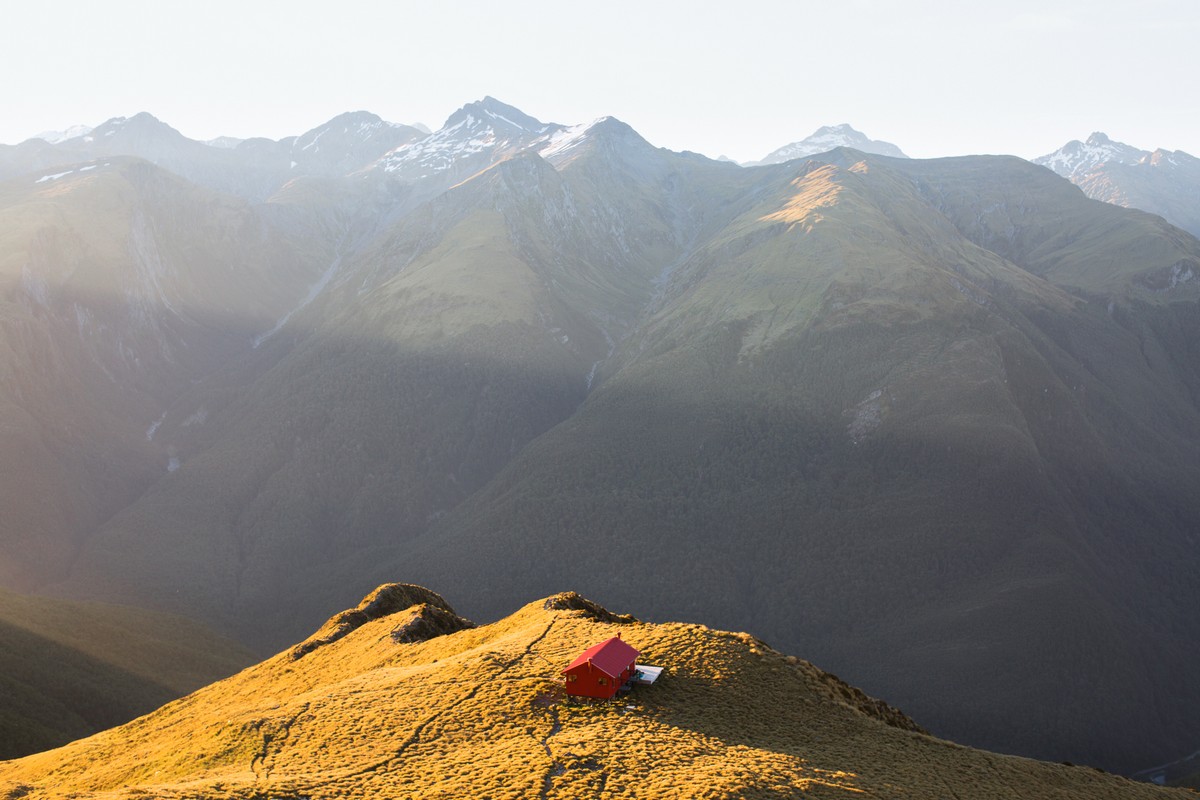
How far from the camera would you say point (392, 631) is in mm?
87812

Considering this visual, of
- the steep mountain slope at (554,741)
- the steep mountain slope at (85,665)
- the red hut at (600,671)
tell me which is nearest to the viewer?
the steep mountain slope at (554,741)

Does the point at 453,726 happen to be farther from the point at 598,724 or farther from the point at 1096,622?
the point at 1096,622

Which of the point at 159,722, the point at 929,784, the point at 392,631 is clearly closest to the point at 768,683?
the point at 929,784

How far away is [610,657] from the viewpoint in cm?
5806

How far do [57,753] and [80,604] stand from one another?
109437mm

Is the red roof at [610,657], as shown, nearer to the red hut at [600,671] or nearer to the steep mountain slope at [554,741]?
the red hut at [600,671]

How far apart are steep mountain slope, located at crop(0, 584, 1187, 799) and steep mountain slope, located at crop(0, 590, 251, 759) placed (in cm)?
4587

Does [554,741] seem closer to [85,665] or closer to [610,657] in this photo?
[610,657]

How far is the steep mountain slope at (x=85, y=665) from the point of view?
116562mm

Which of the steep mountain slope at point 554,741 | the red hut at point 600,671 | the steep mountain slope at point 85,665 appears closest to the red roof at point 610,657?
the red hut at point 600,671

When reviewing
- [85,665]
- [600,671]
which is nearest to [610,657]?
[600,671]

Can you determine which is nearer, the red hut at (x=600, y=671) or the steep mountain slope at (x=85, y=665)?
the red hut at (x=600, y=671)

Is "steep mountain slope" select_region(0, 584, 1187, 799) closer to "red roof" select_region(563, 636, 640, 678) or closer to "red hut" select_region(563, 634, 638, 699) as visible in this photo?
"red hut" select_region(563, 634, 638, 699)

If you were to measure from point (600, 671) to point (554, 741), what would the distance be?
6.10 m
